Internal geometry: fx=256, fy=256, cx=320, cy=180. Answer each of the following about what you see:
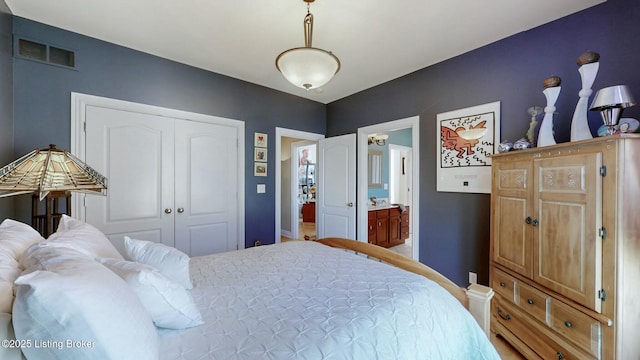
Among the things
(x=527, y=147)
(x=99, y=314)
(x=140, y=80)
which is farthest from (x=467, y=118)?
(x=140, y=80)

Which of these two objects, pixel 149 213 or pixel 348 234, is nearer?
pixel 149 213

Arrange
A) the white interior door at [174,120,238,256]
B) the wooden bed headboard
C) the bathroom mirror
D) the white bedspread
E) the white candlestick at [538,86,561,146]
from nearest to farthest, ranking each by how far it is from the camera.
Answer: the white bedspread, the wooden bed headboard, the white candlestick at [538,86,561,146], the white interior door at [174,120,238,256], the bathroom mirror

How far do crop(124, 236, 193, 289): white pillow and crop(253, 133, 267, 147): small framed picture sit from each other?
2.44 m

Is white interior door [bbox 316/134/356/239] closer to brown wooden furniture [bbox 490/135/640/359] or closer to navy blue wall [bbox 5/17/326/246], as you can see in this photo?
navy blue wall [bbox 5/17/326/246]

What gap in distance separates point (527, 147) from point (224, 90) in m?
3.19

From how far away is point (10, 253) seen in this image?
3.02ft

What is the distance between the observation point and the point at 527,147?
1.91 metres

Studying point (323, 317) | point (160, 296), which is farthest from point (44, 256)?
point (323, 317)

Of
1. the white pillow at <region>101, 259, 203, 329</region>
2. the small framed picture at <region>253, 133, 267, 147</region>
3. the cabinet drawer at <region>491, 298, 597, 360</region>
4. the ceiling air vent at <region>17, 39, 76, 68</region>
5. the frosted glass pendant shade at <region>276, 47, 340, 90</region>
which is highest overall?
the ceiling air vent at <region>17, 39, 76, 68</region>

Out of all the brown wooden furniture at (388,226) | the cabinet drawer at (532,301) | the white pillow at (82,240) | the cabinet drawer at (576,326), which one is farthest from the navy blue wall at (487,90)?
the white pillow at (82,240)

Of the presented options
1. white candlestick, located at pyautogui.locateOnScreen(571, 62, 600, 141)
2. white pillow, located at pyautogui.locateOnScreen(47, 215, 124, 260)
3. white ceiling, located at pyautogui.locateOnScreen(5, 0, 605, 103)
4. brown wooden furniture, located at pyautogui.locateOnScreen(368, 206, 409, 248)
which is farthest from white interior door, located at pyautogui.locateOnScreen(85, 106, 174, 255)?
white candlestick, located at pyautogui.locateOnScreen(571, 62, 600, 141)

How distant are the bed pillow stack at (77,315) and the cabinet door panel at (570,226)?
2109 millimetres

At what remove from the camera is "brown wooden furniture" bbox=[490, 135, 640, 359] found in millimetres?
1336

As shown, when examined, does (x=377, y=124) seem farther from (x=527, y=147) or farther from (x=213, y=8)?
(x=213, y=8)
